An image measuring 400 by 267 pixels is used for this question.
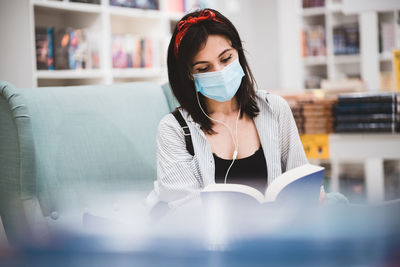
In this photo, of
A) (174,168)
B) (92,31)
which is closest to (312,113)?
(174,168)

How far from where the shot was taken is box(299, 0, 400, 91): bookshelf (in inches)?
175

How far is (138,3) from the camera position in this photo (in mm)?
3572

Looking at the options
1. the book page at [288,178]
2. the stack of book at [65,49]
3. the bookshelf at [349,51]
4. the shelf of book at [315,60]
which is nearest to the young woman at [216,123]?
the book page at [288,178]

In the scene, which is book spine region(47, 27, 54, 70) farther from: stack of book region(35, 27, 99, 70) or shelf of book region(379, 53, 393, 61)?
shelf of book region(379, 53, 393, 61)

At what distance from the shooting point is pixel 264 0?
4.91 metres

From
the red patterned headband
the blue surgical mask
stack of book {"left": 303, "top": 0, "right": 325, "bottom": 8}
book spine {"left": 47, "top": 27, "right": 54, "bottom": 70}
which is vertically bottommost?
the blue surgical mask

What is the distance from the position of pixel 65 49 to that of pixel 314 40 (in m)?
2.72

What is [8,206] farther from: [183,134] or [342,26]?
[342,26]

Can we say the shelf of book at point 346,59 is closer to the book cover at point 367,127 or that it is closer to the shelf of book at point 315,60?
the shelf of book at point 315,60

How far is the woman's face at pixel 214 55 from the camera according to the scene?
48.0 inches

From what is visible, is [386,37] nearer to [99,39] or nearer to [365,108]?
[99,39]

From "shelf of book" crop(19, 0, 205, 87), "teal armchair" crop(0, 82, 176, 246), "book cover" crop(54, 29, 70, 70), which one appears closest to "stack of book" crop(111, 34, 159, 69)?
"shelf of book" crop(19, 0, 205, 87)

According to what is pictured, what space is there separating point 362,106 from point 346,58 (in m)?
3.01

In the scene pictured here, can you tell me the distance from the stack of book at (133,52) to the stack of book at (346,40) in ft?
6.36
